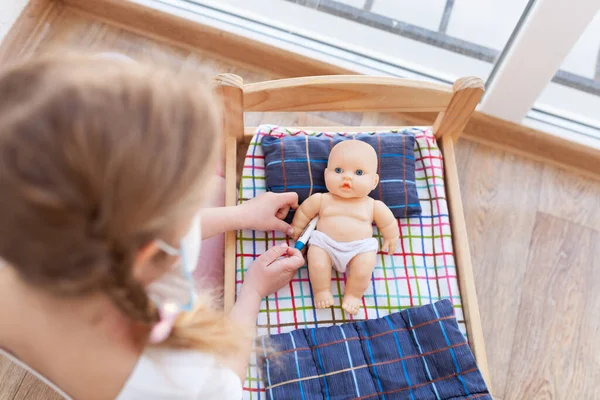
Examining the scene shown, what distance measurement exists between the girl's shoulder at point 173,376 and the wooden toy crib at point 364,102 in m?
0.28

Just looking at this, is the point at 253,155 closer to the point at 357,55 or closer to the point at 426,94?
the point at 426,94

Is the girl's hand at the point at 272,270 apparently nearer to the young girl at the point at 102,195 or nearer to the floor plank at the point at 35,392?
the young girl at the point at 102,195

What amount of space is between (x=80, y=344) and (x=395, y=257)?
1.98 feet

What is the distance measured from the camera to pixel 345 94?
3.19 feet

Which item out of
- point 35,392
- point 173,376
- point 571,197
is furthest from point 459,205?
point 35,392

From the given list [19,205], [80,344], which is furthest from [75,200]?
[80,344]

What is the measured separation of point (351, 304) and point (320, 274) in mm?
74

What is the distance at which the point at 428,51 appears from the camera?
54.4 inches

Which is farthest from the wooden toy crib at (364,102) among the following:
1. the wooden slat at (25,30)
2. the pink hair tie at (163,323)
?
the wooden slat at (25,30)

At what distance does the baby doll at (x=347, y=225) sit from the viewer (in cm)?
92

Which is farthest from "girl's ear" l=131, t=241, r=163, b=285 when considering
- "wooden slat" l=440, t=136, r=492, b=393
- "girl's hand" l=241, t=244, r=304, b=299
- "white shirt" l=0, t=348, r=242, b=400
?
"wooden slat" l=440, t=136, r=492, b=393

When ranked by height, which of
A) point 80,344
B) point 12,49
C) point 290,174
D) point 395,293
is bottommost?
point 80,344

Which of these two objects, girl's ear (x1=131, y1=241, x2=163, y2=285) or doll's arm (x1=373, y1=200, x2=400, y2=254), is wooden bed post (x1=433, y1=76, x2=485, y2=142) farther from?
girl's ear (x1=131, y1=241, x2=163, y2=285)

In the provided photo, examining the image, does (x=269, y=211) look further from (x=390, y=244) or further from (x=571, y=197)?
(x=571, y=197)
